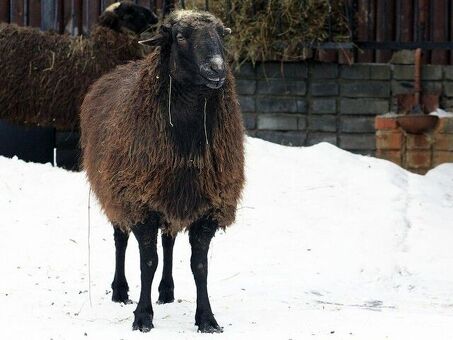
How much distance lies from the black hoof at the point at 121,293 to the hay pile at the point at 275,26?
4740 millimetres

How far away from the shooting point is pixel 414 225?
10.6 meters

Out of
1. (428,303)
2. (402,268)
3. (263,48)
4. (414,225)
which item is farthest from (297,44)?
(428,303)

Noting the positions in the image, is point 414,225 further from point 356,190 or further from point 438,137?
point 438,137

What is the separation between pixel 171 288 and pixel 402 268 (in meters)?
2.39

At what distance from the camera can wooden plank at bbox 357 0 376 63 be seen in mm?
12867

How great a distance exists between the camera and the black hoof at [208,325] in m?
7.16

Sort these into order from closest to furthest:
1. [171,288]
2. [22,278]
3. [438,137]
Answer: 1. [171,288]
2. [22,278]
3. [438,137]

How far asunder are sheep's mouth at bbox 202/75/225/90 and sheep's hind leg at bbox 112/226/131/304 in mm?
2017

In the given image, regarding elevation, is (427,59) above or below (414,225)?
above

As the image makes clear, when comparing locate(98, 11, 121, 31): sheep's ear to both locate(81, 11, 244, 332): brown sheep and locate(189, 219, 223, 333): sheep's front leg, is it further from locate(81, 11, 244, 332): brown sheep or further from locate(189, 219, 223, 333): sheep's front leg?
locate(189, 219, 223, 333): sheep's front leg

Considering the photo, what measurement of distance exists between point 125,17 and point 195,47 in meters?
5.65

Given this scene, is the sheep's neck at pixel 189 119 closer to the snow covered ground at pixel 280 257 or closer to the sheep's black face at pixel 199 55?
the sheep's black face at pixel 199 55

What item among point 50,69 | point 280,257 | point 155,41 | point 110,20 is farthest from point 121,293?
point 110,20

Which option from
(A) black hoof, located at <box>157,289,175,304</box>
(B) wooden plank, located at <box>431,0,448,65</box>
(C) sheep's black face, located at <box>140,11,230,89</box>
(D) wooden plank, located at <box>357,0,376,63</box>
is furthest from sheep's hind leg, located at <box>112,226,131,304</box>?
(B) wooden plank, located at <box>431,0,448,65</box>
